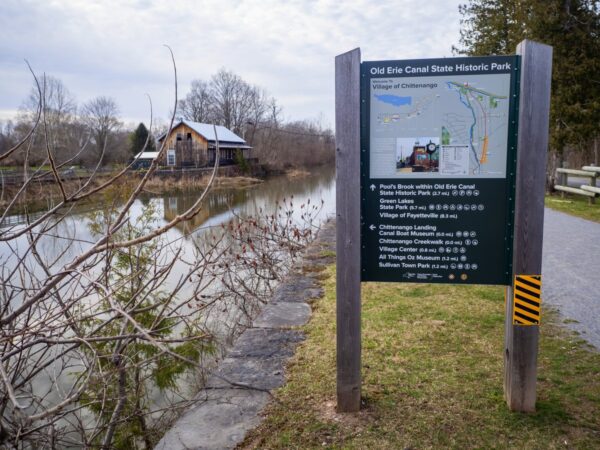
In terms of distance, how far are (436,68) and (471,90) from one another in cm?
26

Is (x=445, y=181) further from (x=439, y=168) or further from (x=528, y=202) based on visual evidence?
(x=528, y=202)

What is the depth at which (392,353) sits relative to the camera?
4.51 meters

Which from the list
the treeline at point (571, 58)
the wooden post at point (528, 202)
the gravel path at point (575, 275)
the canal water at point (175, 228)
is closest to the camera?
the wooden post at point (528, 202)

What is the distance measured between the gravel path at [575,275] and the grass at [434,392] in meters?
0.34

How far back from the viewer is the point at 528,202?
10.7 ft

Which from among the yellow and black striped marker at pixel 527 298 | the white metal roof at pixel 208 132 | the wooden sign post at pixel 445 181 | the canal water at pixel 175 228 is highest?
the white metal roof at pixel 208 132

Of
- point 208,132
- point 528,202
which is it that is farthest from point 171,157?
point 528,202

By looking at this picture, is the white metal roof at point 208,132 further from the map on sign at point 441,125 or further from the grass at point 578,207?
the map on sign at point 441,125

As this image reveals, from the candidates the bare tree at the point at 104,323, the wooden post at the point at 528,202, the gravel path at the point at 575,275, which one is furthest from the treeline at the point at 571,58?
the wooden post at the point at 528,202

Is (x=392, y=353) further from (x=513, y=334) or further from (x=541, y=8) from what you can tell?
(x=541, y=8)

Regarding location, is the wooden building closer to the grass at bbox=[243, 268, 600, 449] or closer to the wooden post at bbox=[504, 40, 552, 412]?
the grass at bbox=[243, 268, 600, 449]

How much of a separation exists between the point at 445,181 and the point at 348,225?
69 cm

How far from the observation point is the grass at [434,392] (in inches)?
125

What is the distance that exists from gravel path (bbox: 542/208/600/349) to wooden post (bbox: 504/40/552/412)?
1.68 metres
